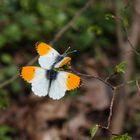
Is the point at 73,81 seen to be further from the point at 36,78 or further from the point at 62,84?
the point at 36,78

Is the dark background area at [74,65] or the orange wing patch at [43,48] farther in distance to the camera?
the dark background area at [74,65]

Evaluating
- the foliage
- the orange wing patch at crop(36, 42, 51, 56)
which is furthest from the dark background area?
the orange wing patch at crop(36, 42, 51, 56)

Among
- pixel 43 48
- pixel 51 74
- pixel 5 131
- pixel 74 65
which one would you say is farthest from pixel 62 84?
pixel 74 65

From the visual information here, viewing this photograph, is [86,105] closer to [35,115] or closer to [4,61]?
[35,115]

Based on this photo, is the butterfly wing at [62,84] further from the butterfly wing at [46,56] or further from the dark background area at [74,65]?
the dark background area at [74,65]

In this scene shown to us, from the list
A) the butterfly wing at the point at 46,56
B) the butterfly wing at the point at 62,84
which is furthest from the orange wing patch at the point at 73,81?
the butterfly wing at the point at 46,56

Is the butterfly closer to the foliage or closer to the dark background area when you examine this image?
the dark background area

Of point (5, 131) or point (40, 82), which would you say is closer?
point (40, 82)
